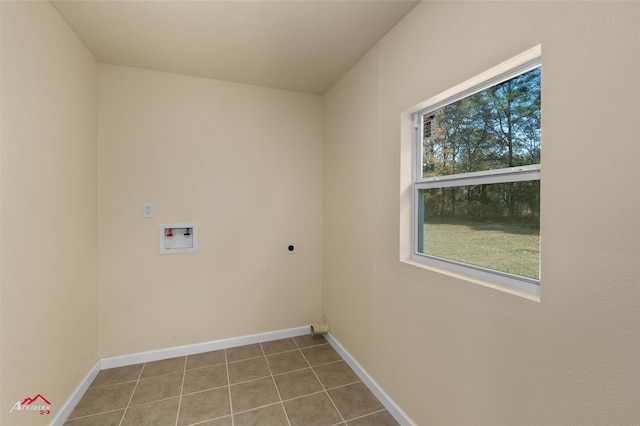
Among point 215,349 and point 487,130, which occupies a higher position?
point 487,130

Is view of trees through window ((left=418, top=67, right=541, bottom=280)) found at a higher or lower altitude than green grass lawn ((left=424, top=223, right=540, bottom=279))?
higher

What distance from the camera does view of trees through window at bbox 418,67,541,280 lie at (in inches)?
47.7

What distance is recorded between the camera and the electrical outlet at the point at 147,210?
250cm

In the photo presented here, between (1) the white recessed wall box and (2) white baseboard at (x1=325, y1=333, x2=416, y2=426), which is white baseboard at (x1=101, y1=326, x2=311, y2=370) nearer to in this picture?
(2) white baseboard at (x1=325, y1=333, x2=416, y2=426)

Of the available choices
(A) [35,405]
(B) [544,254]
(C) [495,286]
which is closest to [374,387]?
(C) [495,286]

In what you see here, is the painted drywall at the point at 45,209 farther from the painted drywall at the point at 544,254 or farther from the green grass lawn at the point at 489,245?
the green grass lawn at the point at 489,245

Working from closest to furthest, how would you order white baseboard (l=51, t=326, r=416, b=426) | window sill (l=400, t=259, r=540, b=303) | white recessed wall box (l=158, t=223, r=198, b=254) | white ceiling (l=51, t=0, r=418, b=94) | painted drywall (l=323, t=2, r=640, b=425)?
painted drywall (l=323, t=2, r=640, b=425) → window sill (l=400, t=259, r=540, b=303) → white ceiling (l=51, t=0, r=418, b=94) → white baseboard (l=51, t=326, r=416, b=426) → white recessed wall box (l=158, t=223, r=198, b=254)

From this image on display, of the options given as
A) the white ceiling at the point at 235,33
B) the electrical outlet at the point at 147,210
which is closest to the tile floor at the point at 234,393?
the electrical outlet at the point at 147,210

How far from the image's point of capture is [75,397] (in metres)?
1.96

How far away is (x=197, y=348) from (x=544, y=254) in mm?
2831

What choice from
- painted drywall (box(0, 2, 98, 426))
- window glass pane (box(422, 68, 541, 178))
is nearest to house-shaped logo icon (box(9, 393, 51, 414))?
painted drywall (box(0, 2, 98, 426))

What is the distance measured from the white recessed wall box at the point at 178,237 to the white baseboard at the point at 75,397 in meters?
1.05

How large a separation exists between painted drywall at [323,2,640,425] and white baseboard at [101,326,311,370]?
1.20m

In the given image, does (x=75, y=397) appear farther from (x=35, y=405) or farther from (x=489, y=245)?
(x=489, y=245)
